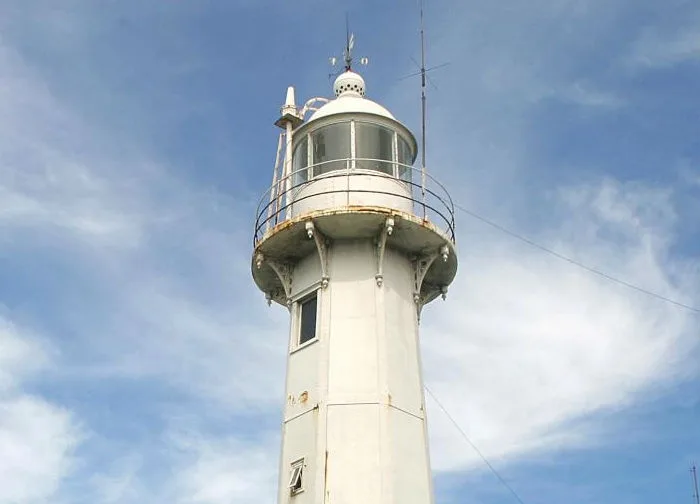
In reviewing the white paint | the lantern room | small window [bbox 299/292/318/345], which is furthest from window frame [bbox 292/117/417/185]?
small window [bbox 299/292/318/345]

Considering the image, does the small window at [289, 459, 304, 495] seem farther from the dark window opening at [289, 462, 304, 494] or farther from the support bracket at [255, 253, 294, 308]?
the support bracket at [255, 253, 294, 308]

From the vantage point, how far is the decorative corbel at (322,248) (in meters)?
21.6

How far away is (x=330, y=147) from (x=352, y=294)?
4.49m

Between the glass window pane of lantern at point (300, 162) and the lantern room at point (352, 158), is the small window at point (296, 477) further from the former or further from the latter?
the glass window pane of lantern at point (300, 162)

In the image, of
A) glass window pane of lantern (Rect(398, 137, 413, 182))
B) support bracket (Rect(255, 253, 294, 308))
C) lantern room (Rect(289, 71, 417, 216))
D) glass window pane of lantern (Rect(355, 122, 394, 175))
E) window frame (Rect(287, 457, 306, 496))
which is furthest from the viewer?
glass window pane of lantern (Rect(398, 137, 413, 182))

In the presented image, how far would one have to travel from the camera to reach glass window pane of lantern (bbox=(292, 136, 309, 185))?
957 inches

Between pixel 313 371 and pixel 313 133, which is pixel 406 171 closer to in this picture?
pixel 313 133

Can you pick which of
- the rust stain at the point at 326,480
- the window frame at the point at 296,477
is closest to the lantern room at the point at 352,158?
the window frame at the point at 296,477

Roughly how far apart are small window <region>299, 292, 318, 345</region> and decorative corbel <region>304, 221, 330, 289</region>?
60cm

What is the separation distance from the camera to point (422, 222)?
21922 mm

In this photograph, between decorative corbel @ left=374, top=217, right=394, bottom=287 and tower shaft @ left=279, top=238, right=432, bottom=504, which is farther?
decorative corbel @ left=374, top=217, right=394, bottom=287

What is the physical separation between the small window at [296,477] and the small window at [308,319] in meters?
3.15

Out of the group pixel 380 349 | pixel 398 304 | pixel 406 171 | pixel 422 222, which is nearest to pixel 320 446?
pixel 380 349

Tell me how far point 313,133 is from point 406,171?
2.70m
